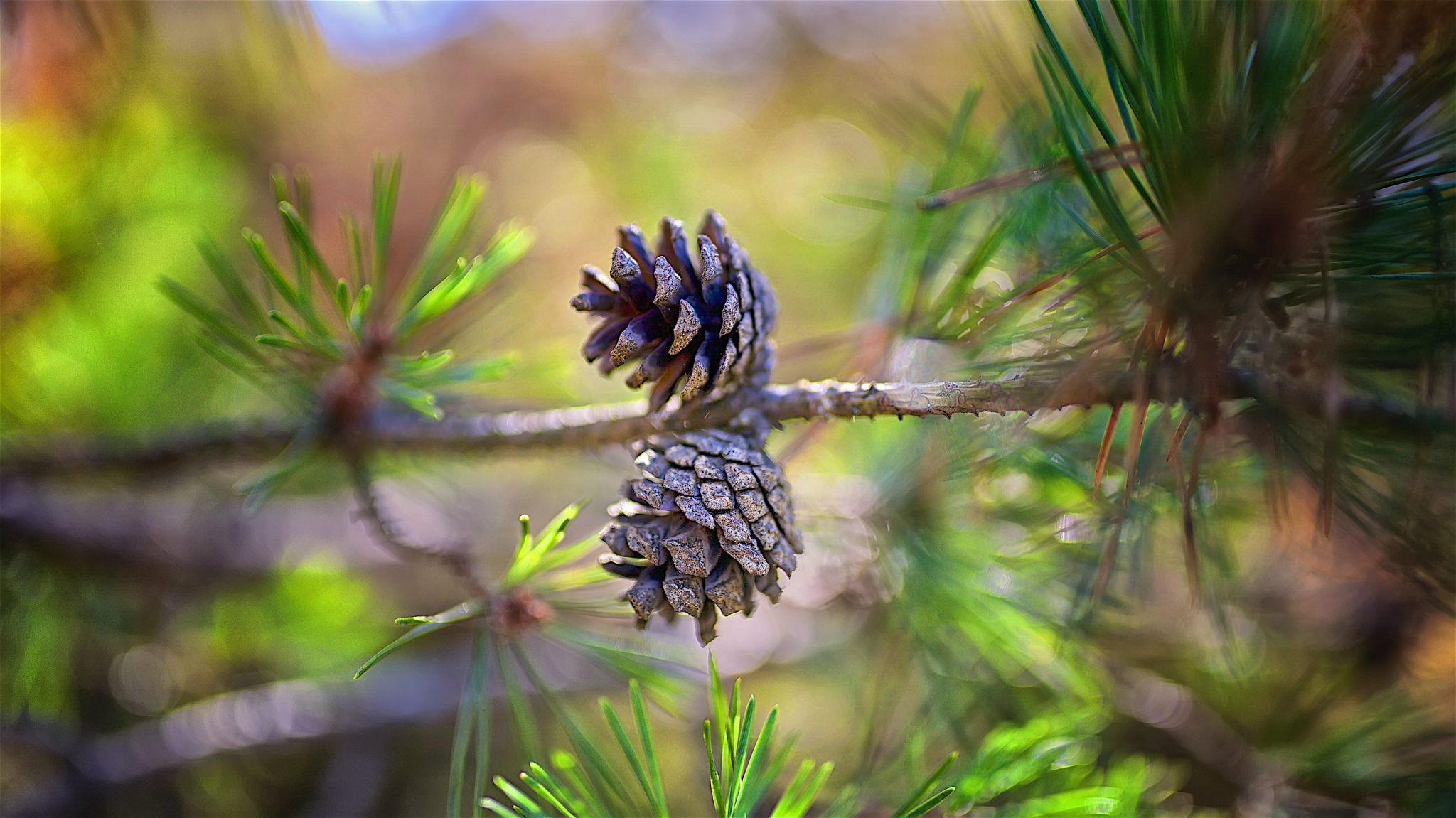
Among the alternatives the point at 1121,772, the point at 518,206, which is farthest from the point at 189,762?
the point at 518,206

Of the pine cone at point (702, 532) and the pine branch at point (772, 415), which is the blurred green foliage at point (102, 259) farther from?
the pine cone at point (702, 532)

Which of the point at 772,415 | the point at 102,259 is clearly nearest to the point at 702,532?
the point at 772,415

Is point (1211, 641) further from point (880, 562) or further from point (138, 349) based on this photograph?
point (138, 349)

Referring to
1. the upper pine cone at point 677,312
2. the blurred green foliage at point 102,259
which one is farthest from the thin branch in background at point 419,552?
the blurred green foliage at point 102,259

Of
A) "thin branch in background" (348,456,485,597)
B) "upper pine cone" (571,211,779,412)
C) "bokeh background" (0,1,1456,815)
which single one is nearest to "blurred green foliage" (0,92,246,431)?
"bokeh background" (0,1,1456,815)

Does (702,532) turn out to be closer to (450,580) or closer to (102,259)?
(102,259)

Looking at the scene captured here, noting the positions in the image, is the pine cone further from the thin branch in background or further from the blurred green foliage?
the blurred green foliage
